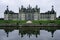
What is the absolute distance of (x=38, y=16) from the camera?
100625 mm

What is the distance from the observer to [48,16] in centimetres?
10306

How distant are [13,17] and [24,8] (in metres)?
9.45

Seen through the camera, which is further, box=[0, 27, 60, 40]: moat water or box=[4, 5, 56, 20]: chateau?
box=[4, 5, 56, 20]: chateau

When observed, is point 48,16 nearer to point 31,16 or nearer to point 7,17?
point 31,16

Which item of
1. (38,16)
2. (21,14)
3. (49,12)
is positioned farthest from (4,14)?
(49,12)

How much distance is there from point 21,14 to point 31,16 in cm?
572

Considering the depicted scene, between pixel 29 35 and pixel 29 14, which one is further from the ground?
pixel 29 14

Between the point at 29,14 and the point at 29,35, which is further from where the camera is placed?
the point at 29,14

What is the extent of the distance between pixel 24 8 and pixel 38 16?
9.14m

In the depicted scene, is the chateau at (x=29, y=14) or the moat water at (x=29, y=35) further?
the chateau at (x=29, y=14)

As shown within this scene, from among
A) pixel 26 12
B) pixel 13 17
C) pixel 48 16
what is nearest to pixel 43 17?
pixel 48 16

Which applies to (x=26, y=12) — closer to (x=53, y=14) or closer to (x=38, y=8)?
(x=38, y=8)

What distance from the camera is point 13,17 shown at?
104 meters

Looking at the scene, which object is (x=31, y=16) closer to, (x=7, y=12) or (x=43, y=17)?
(x=43, y=17)
